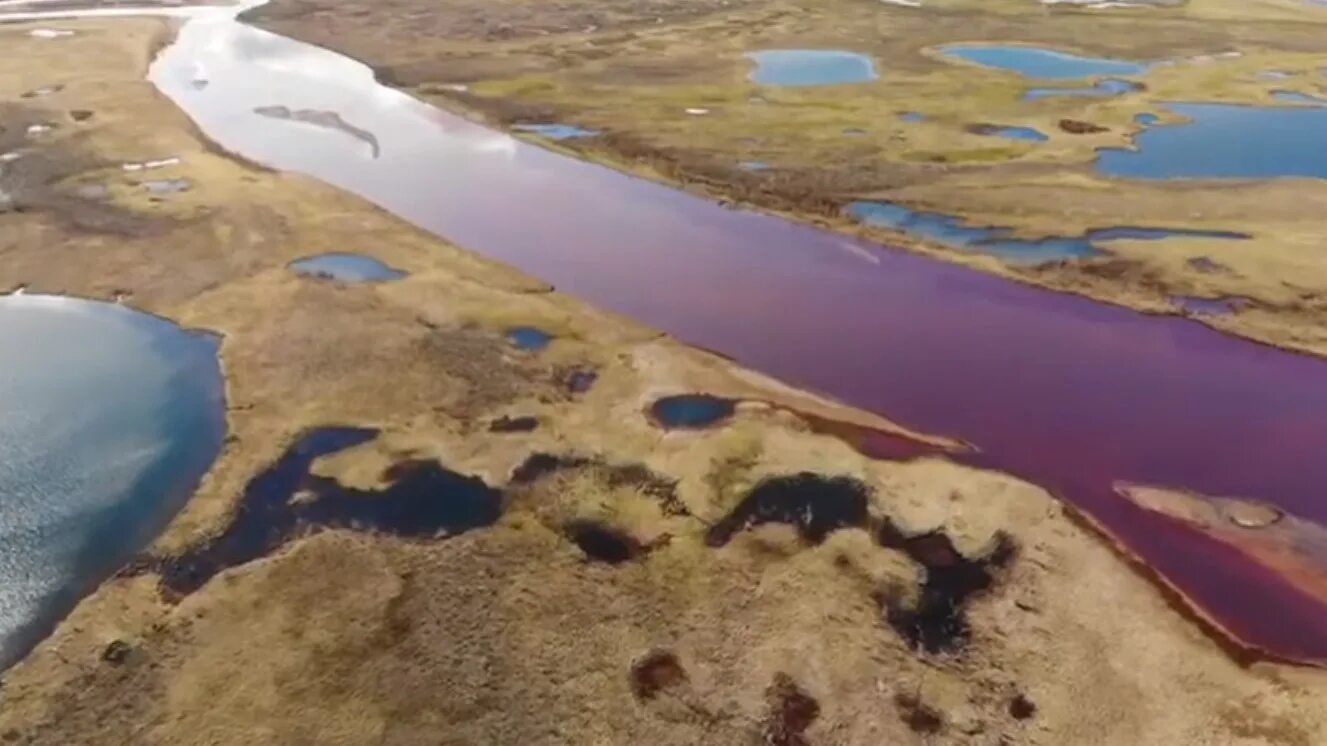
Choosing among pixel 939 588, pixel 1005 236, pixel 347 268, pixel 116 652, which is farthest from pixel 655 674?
pixel 1005 236

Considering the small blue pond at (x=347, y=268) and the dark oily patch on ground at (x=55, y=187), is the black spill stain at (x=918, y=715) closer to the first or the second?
the small blue pond at (x=347, y=268)

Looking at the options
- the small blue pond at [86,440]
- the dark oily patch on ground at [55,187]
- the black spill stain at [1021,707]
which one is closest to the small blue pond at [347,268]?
the small blue pond at [86,440]

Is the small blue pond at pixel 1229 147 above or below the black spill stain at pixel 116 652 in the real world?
above

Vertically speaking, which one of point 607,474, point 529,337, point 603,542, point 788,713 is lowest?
point 788,713

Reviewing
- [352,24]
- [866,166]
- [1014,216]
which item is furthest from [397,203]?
[352,24]

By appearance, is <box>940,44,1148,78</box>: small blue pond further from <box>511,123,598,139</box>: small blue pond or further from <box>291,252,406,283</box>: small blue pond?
<box>291,252,406,283</box>: small blue pond

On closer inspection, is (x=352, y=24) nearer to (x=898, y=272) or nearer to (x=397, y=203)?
(x=397, y=203)

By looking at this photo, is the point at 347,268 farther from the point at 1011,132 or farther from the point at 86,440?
the point at 1011,132
